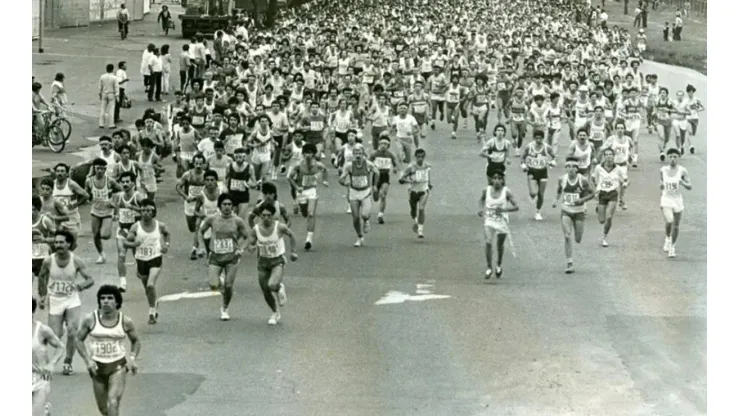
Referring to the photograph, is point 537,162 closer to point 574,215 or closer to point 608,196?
point 608,196

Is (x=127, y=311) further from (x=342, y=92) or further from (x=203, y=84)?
(x=203, y=84)

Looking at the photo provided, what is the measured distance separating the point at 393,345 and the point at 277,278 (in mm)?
1636

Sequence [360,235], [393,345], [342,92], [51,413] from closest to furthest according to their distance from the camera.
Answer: [51,413]
[393,345]
[360,235]
[342,92]

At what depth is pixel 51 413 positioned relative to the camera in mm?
14227

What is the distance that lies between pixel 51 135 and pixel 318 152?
5.30 meters

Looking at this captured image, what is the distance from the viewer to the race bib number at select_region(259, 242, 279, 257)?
56.4ft

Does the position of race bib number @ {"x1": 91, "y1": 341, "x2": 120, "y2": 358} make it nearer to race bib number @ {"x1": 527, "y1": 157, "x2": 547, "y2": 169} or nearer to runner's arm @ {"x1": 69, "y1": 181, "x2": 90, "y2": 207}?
runner's arm @ {"x1": 69, "y1": 181, "x2": 90, "y2": 207}

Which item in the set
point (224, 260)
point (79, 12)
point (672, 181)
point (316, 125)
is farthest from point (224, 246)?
point (79, 12)

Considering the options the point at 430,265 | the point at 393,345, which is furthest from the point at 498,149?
the point at 393,345

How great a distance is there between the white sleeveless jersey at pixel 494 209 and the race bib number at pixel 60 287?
670 centimetres

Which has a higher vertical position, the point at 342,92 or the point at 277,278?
the point at 342,92

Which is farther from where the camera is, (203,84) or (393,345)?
(203,84)

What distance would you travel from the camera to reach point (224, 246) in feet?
57.1

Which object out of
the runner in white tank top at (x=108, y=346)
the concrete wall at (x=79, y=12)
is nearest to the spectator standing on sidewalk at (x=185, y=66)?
the concrete wall at (x=79, y=12)
